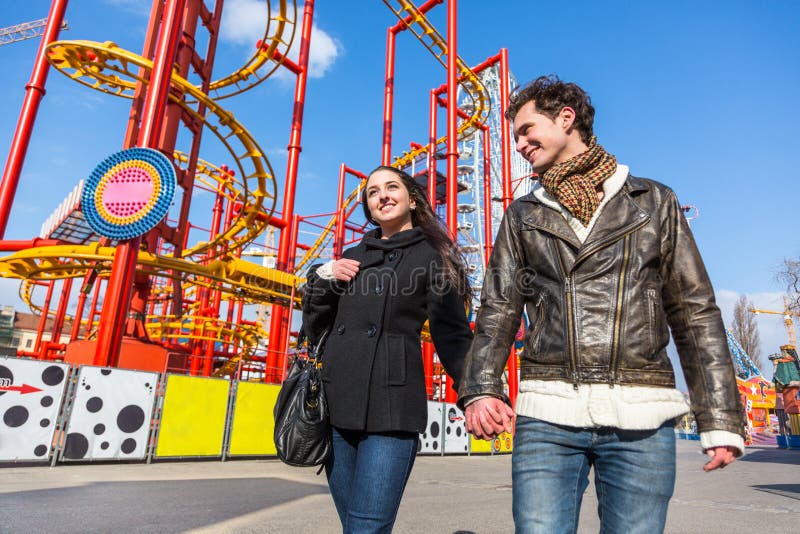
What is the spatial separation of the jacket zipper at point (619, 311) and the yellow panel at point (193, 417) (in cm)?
723

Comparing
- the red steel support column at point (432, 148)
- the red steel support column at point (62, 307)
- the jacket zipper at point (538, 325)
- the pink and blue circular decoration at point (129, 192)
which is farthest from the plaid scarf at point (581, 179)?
the red steel support column at point (62, 307)

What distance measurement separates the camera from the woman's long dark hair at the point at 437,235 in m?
2.13

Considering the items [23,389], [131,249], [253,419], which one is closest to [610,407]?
[23,389]

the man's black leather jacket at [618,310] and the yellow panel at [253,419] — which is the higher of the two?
the man's black leather jacket at [618,310]

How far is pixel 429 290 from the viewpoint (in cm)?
206

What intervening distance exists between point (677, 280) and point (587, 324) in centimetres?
33

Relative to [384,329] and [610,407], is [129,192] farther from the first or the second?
[610,407]

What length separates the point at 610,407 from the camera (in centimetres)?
139

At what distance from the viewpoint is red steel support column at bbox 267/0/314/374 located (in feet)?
49.4

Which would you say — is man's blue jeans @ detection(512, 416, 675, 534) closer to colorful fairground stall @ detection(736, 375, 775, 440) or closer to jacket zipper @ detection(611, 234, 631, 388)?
jacket zipper @ detection(611, 234, 631, 388)

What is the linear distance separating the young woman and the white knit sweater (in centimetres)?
48

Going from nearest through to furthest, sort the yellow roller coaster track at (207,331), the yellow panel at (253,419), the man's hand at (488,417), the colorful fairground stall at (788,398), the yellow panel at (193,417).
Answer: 1. the man's hand at (488,417)
2. the yellow panel at (193,417)
3. the yellow panel at (253,419)
4. the yellow roller coaster track at (207,331)
5. the colorful fairground stall at (788,398)

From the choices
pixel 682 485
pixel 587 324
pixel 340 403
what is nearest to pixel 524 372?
pixel 587 324

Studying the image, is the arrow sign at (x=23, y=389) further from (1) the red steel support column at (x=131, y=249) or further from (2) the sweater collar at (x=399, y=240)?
(2) the sweater collar at (x=399, y=240)
